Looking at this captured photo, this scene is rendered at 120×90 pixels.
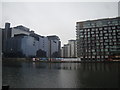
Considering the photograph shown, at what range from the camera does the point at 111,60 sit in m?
88.8

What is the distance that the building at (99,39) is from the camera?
91.9 metres

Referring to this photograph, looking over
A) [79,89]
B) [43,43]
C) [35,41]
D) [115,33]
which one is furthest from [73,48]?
[79,89]

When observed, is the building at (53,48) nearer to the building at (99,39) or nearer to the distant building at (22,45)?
the distant building at (22,45)

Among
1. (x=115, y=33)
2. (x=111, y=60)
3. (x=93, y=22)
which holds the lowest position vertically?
(x=111, y=60)

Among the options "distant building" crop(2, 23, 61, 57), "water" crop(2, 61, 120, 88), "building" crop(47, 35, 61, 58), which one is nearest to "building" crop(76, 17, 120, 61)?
"distant building" crop(2, 23, 61, 57)

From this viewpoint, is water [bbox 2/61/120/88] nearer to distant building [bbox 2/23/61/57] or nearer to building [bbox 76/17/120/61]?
building [bbox 76/17/120/61]

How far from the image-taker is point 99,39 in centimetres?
9681

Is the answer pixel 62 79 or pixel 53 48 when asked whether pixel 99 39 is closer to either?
pixel 53 48

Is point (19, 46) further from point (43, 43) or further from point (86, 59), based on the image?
point (86, 59)

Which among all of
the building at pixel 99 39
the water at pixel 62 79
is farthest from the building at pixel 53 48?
the water at pixel 62 79

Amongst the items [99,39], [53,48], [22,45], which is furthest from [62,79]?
[53,48]

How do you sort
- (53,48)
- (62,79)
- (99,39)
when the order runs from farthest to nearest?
1. (53,48)
2. (99,39)
3. (62,79)

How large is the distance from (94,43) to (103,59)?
1319 centimetres

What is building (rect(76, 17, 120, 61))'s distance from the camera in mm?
91875
